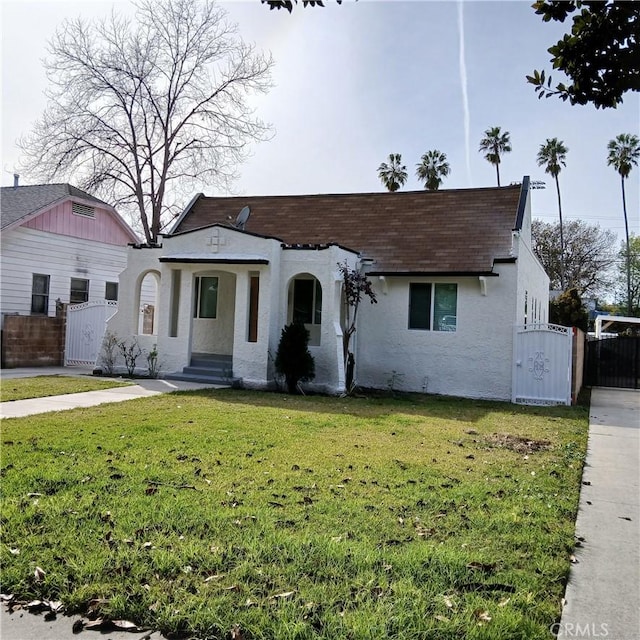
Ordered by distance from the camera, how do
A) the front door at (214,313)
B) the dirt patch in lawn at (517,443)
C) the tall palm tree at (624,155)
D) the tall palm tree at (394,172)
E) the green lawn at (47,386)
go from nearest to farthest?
the dirt patch in lawn at (517,443), the green lawn at (47,386), the front door at (214,313), the tall palm tree at (624,155), the tall palm tree at (394,172)

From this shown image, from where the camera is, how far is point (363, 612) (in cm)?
→ 305

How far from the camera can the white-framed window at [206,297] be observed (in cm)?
1714

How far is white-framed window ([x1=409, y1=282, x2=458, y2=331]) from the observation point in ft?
49.0

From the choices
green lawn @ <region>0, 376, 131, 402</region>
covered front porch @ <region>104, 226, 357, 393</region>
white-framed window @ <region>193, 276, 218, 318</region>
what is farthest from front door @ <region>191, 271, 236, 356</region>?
green lawn @ <region>0, 376, 131, 402</region>

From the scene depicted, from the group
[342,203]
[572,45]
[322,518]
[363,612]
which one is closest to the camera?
[363,612]

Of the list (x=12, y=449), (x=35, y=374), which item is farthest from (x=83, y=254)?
(x=12, y=449)

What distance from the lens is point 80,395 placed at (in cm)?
1115

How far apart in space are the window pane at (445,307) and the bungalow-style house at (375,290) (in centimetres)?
3

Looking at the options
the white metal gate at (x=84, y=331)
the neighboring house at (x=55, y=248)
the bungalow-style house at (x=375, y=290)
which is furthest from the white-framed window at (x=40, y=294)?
the bungalow-style house at (x=375, y=290)

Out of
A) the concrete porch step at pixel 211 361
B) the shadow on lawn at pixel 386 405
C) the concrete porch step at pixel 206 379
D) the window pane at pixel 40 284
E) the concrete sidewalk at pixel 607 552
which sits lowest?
the concrete sidewalk at pixel 607 552

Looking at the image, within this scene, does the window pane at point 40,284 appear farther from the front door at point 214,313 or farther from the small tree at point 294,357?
the small tree at point 294,357

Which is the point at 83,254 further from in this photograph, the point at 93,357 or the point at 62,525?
the point at 62,525

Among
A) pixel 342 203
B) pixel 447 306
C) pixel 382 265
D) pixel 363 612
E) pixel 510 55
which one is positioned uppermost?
pixel 342 203

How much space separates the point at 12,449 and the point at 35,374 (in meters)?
10.1
